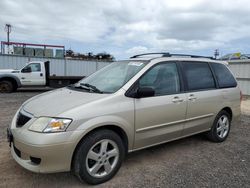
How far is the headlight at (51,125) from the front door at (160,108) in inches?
40.8

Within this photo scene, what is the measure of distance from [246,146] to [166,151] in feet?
5.76

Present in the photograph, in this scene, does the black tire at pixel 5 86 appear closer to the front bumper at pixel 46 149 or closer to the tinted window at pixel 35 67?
the tinted window at pixel 35 67

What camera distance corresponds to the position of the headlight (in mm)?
2650

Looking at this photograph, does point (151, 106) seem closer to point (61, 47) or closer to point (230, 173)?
point (230, 173)

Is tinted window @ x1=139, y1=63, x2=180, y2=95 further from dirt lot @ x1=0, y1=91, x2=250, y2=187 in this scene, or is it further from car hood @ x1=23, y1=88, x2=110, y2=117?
dirt lot @ x1=0, y1=91, x2=250, y2=187

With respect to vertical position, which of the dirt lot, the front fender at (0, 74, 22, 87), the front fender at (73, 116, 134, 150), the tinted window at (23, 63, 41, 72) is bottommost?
the dirt lot

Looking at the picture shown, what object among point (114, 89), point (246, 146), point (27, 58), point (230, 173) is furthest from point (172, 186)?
point (27, 58)

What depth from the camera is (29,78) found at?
44.1 feet

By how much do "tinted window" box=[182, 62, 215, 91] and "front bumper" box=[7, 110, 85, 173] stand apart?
2.23m

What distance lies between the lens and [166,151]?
13.7 ft

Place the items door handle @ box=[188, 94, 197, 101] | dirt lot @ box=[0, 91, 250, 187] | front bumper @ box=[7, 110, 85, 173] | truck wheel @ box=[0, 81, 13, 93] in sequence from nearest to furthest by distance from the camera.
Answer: front bumper @ box=[7, 110, 85, 173]
dirt lot @ box=[0, 91, 250, 187]
door handle @ box=[188, 94, 197, 101]
truck wheel @ box=[0, 81, 13, 93]

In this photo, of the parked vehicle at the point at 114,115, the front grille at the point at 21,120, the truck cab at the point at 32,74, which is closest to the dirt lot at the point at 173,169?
the parked vehicle at the point at 114,115

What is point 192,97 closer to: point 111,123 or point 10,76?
point 111,123

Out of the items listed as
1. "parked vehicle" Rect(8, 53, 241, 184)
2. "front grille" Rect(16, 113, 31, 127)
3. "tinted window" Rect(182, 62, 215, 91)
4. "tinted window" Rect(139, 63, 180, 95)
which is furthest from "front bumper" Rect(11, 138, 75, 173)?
"tinted window" Rect(182, 62, 215, 91)
